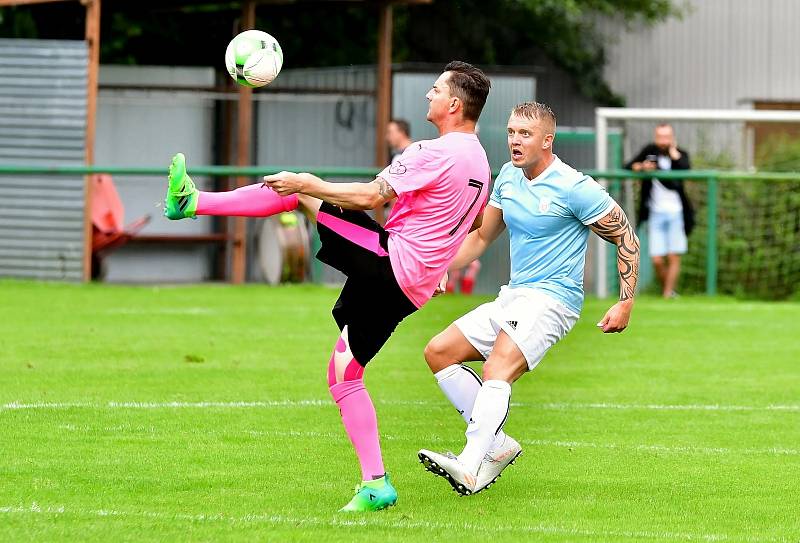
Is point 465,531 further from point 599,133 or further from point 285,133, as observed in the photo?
point 285,133

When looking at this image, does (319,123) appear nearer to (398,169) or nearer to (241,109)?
(241,109)

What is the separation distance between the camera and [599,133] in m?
20.7

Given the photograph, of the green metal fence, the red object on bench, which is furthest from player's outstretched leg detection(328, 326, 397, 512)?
the red object on bench

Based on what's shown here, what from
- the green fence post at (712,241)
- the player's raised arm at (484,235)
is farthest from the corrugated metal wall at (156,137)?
the player's raised arm at (484,235)

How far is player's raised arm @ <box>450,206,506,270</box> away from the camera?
26.7ft

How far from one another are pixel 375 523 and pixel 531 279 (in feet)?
5.38

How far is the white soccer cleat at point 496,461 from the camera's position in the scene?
7.59m

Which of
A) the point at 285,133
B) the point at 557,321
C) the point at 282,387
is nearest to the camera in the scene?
the point at 557,321

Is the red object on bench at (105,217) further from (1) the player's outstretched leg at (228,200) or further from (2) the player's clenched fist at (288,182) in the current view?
(2) the player's clenched fist at (288,182)

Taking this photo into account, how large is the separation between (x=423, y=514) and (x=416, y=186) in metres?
1.47

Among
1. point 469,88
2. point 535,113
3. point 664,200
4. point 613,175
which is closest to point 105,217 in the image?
point 613,175

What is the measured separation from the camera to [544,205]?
7711mm

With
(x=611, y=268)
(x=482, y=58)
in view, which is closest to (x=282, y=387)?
(x=611, y=268)

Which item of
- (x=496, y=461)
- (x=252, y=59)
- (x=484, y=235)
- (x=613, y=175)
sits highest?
(x=252, y=59)
